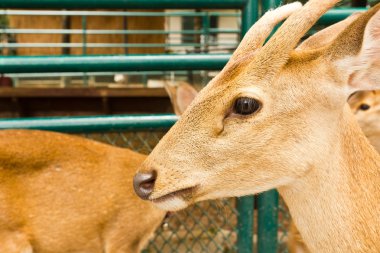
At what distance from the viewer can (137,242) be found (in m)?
2.33

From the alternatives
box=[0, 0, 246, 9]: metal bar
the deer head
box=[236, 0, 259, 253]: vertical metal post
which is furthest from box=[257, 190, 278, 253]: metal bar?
box=[0, 0, 246, 9]: metal bar

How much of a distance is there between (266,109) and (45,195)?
1.17 m

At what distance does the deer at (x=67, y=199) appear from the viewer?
6.93ft

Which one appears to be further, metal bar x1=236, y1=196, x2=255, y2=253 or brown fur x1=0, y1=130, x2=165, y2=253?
metal bar x1=236, y1=196, x2=255, y2=253

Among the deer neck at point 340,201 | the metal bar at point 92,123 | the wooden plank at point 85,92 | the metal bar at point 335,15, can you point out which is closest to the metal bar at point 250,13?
the metal bar at point 335,15

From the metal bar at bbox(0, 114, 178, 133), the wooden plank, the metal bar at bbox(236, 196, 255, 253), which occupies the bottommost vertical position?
the metal bar at bbox(236, 196, 255, 253)

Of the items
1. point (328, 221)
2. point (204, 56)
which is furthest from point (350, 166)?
point (204, 56)

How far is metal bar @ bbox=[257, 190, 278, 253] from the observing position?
218cm

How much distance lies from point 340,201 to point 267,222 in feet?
2.52

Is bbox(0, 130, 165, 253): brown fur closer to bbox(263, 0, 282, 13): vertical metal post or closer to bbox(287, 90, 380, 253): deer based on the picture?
bbox(263, 0, 282, 13): vertical metal post

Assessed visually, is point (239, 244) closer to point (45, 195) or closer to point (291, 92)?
point (45, 195)

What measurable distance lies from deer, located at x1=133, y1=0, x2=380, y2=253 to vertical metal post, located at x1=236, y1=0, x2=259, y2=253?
74cm

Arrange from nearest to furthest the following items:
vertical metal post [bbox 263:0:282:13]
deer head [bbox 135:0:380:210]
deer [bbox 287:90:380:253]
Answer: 1. deer head [bbox 135:0:380:210]
2. vertical metal post [bbox 263:0:282:13]
3. deer [bbox 287:90:380:253]

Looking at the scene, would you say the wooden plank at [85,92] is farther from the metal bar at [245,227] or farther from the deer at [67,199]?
the metal bar at [245,227]
